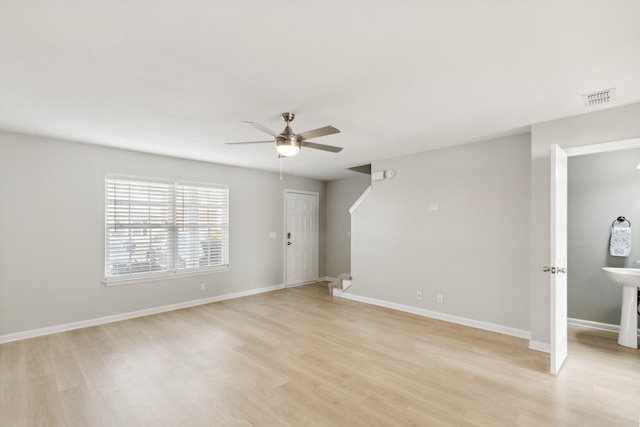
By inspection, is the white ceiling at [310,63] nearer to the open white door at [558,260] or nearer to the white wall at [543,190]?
the white wall at [543,190]

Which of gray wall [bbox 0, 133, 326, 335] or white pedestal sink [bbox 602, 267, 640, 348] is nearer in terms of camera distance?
white pedestal sink [bbox 602, 267, 640, 348]

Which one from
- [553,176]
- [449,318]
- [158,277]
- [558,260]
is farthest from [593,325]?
[158,277]

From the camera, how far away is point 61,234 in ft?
12.9

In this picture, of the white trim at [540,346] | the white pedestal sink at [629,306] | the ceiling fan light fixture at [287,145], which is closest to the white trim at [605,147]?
the white pedestal sink at [629,306]

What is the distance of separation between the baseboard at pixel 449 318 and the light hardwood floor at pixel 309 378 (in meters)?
0.13

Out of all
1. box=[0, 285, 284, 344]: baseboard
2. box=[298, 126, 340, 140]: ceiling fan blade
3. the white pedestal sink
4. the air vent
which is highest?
the air vent

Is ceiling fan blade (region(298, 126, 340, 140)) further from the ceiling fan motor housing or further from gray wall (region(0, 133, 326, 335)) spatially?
gray wall (region(0, 133, 326, 335))

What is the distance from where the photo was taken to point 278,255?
256 inches

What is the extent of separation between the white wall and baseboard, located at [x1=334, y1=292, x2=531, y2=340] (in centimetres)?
39

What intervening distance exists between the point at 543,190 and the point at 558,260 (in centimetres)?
86

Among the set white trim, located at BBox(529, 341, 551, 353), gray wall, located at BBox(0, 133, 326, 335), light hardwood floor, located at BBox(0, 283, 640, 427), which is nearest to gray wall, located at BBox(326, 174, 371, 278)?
light hardwood floor, located at BBox(0, 283, 640, 427)

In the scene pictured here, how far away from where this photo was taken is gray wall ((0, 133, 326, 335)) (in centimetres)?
362

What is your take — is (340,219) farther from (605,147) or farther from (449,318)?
(605,147)

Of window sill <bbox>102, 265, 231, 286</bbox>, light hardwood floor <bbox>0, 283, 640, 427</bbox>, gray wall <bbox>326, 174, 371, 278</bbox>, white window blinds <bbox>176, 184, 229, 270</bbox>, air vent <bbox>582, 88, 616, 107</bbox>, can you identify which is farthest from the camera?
gray wall <bbox>326, 174, 371, 278</bbox>
